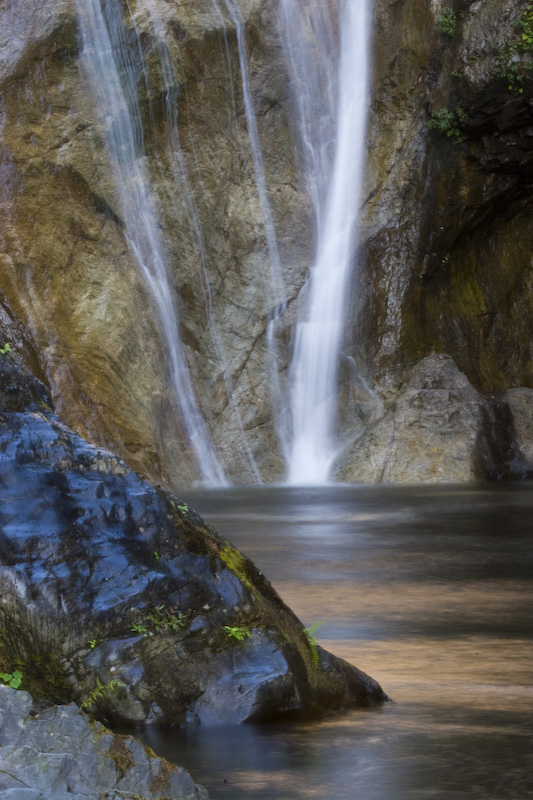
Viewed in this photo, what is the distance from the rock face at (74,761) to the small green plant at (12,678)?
100cm

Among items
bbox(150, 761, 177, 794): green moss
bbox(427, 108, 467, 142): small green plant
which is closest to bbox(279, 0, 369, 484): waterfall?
bbox(427, 108, 467, 142): small green plant

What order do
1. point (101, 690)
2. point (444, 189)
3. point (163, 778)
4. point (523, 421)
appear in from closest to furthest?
point (163, 778) → point (101, 690) → point (523, 421) → point (444, 189)

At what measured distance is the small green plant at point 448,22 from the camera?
74.4ft

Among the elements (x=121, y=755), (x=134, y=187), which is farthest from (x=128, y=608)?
(x=134, y=187)

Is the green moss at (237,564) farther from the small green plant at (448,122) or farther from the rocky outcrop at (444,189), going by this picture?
the small green plant at (448,122)

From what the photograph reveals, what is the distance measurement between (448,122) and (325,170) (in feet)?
9.48

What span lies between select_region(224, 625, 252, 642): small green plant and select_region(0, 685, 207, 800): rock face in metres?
1.31

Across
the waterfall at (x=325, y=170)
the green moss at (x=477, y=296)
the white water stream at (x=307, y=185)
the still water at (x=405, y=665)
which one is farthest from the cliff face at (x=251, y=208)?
the still water at (x=405, y=665)

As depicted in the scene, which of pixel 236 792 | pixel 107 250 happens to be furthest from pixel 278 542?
pixel 107 250

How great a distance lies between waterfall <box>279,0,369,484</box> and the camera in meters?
22.3

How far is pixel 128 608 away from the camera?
4.47m

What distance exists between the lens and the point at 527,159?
2319 cm

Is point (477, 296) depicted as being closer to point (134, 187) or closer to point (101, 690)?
point (134, 187)

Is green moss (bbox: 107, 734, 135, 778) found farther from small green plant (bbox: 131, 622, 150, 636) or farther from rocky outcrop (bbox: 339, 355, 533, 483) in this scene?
rocky outcrop (bbox: 339, 355, 533, 483)
